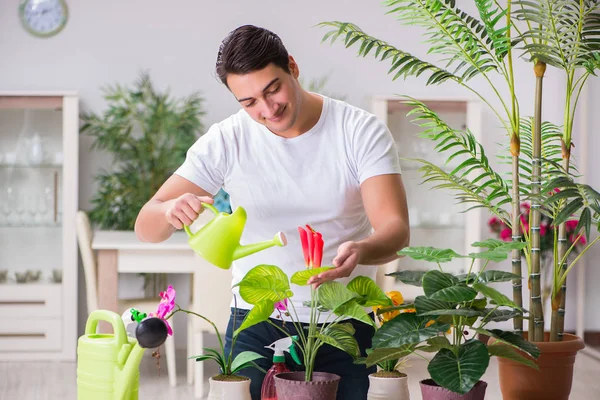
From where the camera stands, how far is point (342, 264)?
131cm

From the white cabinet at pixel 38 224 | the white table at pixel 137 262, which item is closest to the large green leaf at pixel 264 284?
the white table at pixel 137 262

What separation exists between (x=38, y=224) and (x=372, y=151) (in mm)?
3802

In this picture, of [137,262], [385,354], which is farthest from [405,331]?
[137,262]

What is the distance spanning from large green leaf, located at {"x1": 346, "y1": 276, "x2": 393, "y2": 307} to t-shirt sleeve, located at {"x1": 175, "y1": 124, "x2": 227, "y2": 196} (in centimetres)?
55

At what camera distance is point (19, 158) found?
4957mm

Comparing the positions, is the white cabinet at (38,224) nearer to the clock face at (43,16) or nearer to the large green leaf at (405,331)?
the clock face at (43,16)

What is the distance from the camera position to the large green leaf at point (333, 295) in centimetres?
126

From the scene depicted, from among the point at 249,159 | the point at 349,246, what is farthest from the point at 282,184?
the point at 349,246

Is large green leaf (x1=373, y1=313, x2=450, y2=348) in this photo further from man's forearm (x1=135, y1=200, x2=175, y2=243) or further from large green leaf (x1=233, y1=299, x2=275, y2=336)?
man's forearm (x1=135, y1=200, x2=175, y2=243)

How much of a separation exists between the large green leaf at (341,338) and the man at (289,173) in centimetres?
24

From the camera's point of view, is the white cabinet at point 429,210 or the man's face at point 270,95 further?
the white cabinet at point 429,210

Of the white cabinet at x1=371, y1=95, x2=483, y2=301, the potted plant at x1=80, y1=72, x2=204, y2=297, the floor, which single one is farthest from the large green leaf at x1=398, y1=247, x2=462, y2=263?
the white cabinet at x1=371, y1=95, x2=483, y2=301

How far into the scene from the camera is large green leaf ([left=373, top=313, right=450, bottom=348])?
1252 millimetres

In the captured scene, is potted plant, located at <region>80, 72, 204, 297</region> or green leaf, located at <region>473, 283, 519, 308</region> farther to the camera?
potted plant, located at <region>80, 72, 204, 297</region>
